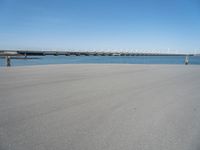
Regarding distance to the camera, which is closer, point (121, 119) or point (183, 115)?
point (121, 119)

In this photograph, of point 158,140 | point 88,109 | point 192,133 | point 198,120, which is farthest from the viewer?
point 88,109

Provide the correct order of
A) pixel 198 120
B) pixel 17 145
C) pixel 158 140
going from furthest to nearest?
pixel 198 120 → pixel 158 140 → pixel 17 145

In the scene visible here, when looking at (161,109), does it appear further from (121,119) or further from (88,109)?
(88,109)

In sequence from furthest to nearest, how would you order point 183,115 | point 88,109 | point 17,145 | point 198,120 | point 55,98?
1. point 55,98
2. point 88,109
3. point 183,115
4. point 198,120
5. point 17,145

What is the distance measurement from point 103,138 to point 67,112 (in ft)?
4.79

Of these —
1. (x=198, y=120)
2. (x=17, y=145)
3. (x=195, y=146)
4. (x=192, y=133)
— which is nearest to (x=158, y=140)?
(x=195, y=146)

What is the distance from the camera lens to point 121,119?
373 centimetres

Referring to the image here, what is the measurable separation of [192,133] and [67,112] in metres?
2.39

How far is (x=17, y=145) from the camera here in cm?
265

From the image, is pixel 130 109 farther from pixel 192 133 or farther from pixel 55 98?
pixel 55 98

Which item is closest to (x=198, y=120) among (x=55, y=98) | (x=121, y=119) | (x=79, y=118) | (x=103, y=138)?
(x=121, y=119)

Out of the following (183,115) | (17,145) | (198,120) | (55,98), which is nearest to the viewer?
(17,145)

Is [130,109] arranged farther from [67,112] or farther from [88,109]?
[67,112]

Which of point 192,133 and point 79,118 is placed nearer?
point 192,133
